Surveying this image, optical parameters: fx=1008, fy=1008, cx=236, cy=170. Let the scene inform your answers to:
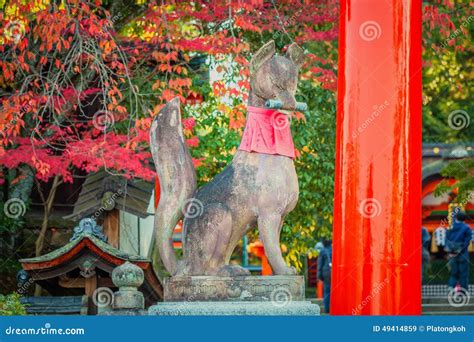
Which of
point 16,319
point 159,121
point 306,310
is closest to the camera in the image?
point 16,319

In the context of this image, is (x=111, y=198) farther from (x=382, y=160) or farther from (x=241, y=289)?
(x=241, y=289)

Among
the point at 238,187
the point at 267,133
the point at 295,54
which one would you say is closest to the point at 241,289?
the point at 238,187

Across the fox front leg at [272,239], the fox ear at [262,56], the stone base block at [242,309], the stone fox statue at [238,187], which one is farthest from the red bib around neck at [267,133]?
the stone base block at [242,309]

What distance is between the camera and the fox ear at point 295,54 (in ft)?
26.1

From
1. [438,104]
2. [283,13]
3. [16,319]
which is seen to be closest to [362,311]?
[16,319]

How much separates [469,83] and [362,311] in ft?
49.8

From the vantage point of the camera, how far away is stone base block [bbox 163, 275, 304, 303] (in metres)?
7.44

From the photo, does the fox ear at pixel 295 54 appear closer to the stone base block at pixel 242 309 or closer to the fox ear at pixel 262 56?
the fox ear at pixel 262 56

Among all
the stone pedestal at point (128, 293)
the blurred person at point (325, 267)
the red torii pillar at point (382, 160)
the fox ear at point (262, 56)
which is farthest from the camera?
the blurred person at point (325, 267)

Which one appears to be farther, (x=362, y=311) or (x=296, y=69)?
(x=362, y=311)

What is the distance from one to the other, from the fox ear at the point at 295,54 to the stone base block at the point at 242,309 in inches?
76.1

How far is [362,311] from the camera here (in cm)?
888

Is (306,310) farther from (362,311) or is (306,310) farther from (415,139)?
(415,139)

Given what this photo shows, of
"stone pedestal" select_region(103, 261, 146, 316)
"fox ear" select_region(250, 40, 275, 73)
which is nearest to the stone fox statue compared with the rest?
"fox ear" select_region(250, 40, 275, 73)
